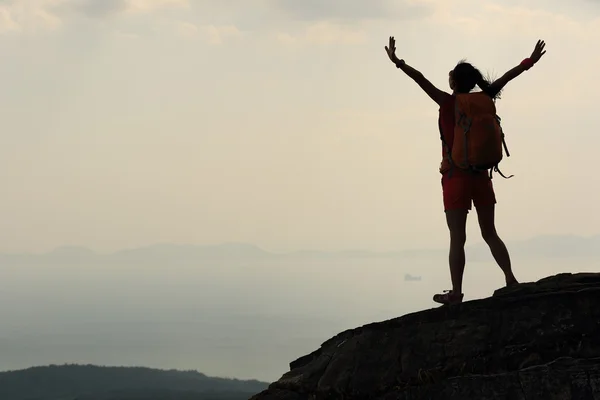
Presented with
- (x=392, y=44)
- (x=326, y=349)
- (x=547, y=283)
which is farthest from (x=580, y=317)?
(x=392, y=44)

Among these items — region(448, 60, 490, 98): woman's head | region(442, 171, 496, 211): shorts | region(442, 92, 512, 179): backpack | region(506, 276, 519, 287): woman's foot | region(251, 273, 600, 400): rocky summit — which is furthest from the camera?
region(506, 276, 519, 287): woman's foot

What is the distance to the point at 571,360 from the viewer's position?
33.7 ft

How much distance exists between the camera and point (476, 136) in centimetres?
1182

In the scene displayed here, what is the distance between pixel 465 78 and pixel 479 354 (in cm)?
451

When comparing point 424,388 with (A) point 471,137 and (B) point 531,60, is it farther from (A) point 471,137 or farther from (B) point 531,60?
(B) point 531,60

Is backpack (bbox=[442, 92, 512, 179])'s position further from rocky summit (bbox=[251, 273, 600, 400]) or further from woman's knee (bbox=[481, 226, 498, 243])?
rocky summit (bbox=[251, 273, 600, 400])

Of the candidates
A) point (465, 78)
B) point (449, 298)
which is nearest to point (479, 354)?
point (449, 298)

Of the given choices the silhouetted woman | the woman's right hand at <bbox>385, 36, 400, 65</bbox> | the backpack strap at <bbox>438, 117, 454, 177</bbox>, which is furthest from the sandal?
the woman's right hand at <bbox>385, 36, 400, 65</bbox>

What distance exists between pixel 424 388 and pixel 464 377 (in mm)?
592

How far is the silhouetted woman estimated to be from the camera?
1208 centimetres

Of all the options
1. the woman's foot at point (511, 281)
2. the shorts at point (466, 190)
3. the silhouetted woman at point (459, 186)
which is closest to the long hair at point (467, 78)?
Answer: the silhouetted woman at point (459, 186)

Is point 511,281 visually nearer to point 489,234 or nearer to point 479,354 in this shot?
point 489,234

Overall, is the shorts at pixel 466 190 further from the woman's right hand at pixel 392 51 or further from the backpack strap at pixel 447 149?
the woman's right hand at pixel 392 51

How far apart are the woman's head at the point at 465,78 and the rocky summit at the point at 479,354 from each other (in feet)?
11.2
